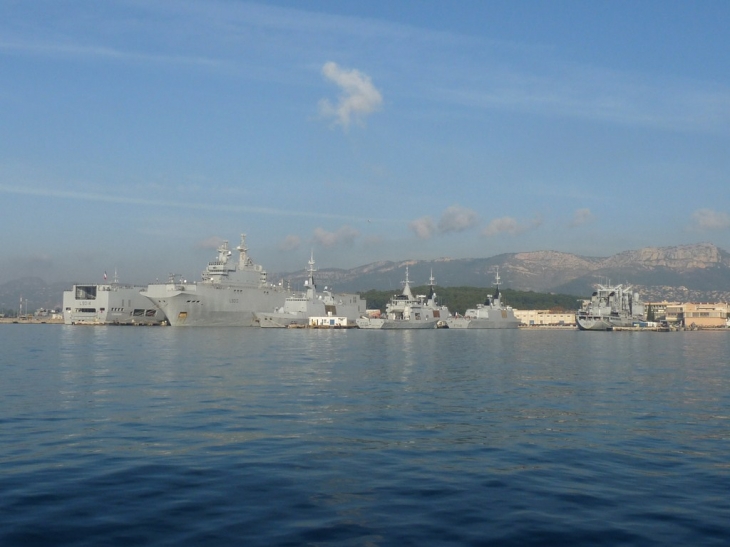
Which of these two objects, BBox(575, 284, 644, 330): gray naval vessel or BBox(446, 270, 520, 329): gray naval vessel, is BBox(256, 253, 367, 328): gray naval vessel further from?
BBox(575, 284, 644, 330): gray naval vessel

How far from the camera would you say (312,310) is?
116 metres

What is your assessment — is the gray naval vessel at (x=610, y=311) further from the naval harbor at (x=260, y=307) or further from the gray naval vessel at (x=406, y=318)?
the gray naval vessel at (x=406, y=318)

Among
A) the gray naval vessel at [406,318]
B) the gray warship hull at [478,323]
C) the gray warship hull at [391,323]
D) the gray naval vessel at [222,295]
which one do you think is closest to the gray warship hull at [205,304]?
the gray naval vessel at [222,295]

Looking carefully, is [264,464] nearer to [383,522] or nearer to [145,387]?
[383,522]

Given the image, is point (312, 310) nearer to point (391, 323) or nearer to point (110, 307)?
point (391, 323)

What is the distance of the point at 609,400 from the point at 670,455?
9861 millimetres

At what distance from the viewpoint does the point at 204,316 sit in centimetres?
10338

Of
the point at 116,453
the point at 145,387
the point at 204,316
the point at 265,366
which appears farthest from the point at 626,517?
the point at 204,316

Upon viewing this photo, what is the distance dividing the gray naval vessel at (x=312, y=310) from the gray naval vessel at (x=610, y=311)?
4597cm

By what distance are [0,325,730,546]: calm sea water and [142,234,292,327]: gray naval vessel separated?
236 ft

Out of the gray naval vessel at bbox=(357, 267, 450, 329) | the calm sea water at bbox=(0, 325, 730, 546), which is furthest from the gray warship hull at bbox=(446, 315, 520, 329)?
the calm sea water at bbox=(0, 325, 730, 546)

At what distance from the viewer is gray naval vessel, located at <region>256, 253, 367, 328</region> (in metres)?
110

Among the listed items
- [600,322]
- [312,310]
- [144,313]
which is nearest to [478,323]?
[600,322]

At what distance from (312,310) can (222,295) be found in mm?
17040
